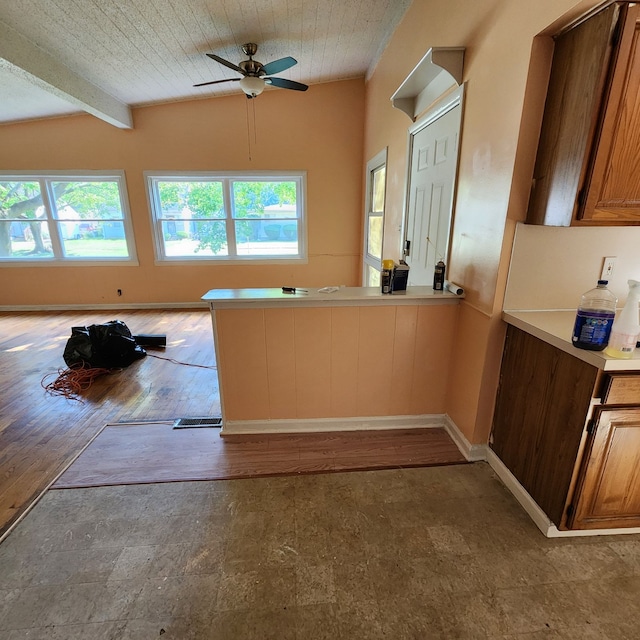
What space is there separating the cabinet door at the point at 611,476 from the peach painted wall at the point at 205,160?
14.1 feet

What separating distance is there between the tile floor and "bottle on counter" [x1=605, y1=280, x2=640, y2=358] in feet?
2.99

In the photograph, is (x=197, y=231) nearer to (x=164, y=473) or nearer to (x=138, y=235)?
(x=138, y=235)

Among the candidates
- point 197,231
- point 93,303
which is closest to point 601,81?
point 197,231

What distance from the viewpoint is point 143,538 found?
1.53 metres

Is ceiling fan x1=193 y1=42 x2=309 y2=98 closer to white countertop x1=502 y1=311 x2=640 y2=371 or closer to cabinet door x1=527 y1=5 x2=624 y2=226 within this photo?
cabinet door x1=527 y1=5 x2=624 y2=226

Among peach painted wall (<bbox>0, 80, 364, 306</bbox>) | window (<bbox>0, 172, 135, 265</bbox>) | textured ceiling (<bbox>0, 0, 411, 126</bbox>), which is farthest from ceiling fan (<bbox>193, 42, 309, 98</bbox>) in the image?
window (<bbox>0, 172, 135, 265</bbox>)

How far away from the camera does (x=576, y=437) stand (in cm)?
138

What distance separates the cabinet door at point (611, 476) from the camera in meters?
1.36

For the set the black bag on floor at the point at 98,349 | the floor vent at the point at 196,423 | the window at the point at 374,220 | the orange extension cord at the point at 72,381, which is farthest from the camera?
the window at the point at 374,220

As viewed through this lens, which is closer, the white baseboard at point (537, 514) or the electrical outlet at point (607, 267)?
the white baseboard at point (537, 514)

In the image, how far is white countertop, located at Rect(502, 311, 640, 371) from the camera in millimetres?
1227

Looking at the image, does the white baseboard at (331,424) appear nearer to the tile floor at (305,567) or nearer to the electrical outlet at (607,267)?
the tile floor at (305,567)

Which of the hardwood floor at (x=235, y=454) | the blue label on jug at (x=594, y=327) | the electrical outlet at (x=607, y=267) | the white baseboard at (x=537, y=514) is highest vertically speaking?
the electrical outlet at (x=607, y=267)

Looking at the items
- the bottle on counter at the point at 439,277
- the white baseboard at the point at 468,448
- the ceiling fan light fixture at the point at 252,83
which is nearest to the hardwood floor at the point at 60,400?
the white baseboard at the point at 468,448
